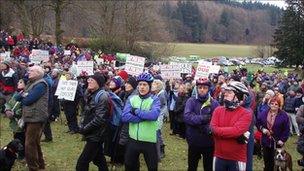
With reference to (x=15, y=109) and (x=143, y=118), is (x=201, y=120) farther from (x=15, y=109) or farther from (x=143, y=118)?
(x=15, y=109)

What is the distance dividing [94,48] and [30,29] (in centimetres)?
713

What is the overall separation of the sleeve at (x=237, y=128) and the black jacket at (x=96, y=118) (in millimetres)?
2096

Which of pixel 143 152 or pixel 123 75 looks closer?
pixel 143 152

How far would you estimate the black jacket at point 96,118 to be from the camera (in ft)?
26.1

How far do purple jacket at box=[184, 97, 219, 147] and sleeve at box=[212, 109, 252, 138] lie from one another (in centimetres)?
106

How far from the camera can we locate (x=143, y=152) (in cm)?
745

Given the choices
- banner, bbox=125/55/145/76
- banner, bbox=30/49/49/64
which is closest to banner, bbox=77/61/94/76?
banner, bbox=125/55/145/76

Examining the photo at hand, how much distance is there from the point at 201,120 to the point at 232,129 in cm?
114

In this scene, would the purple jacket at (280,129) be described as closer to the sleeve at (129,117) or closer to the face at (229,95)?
the face at (229,95)

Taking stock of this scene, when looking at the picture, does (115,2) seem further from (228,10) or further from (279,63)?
(228,10)

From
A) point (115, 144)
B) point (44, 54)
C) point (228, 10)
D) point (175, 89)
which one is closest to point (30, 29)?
point (44, 54)

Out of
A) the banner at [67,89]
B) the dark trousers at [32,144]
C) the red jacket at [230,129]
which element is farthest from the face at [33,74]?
the banner at [67,89]

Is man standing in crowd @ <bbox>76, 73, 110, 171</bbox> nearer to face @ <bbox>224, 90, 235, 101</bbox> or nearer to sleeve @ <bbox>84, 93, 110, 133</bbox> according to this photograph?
sleeve @ <bbox>84, 93, 110, 133</bbox>

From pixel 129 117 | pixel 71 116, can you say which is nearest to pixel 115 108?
pixel 129 117
